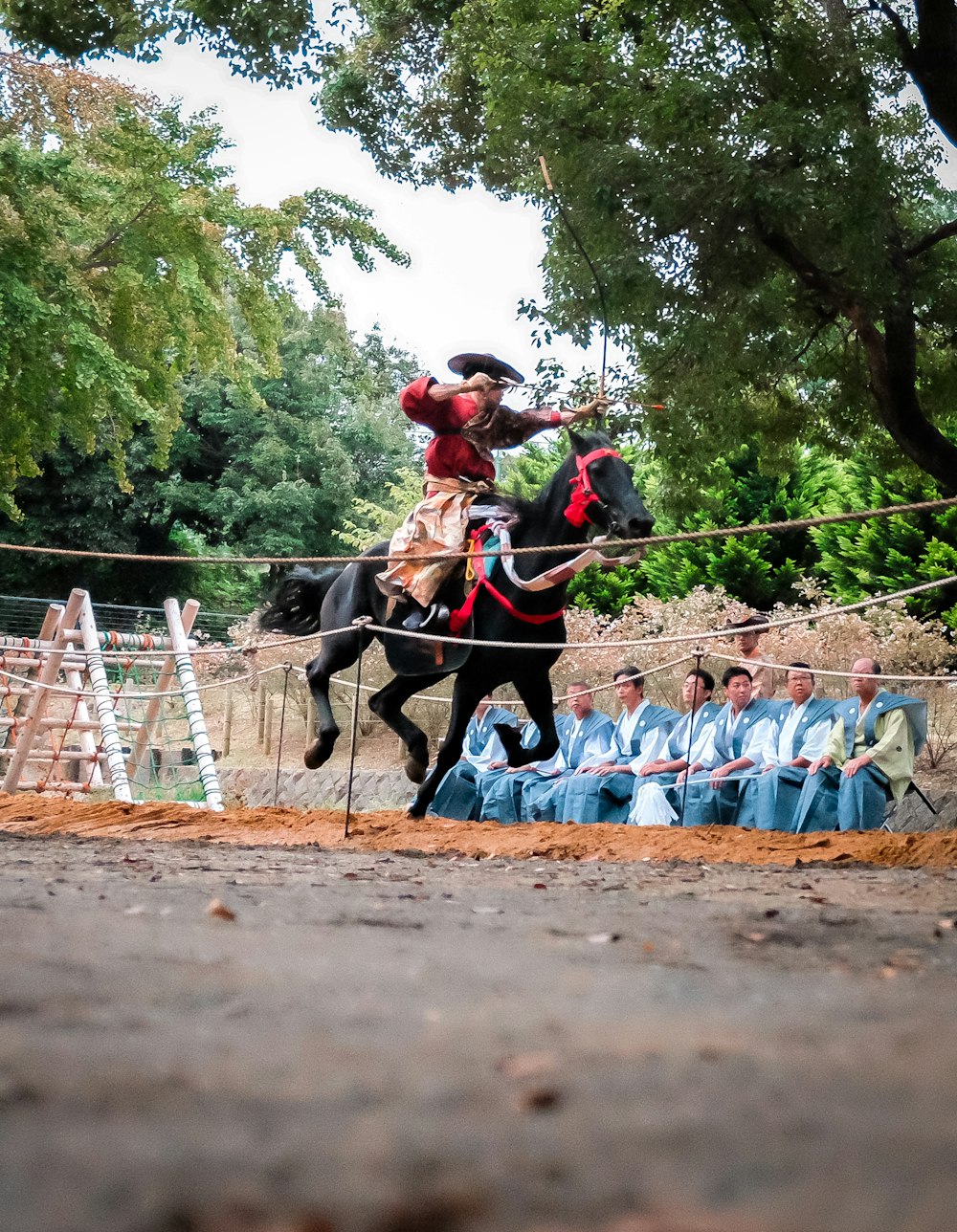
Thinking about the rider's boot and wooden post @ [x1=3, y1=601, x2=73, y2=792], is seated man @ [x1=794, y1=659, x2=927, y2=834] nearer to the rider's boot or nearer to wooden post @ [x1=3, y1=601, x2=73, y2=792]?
the rider's boot

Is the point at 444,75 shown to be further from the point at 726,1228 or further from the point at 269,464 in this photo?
the point at 269,464

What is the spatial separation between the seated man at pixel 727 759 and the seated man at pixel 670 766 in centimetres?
8

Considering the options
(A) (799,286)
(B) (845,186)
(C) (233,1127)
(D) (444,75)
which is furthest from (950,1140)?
(D) (444,75)

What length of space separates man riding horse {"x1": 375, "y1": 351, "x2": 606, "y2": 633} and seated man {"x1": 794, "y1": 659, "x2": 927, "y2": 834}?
243cm

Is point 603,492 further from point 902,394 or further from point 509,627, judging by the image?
point 902,394

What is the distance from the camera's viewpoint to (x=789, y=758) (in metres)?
7.86

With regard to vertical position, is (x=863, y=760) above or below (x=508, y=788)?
above

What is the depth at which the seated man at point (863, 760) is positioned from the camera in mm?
7312

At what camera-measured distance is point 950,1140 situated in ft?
3.76

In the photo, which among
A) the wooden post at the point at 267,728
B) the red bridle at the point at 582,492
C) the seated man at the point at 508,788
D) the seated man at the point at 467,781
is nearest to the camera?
the red bridle at the point at 582,492

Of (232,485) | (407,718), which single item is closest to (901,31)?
(407,718)

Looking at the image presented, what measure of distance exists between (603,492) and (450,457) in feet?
4.42

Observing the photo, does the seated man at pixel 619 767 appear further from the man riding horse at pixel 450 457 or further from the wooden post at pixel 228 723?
the wooden post at pixel 228 723

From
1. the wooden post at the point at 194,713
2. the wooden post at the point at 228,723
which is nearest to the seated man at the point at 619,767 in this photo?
the wooden post at the point at 194,713
